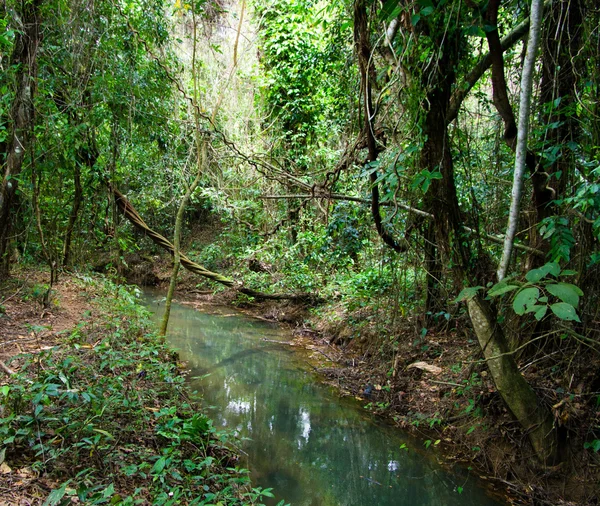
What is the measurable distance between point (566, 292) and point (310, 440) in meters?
3.04

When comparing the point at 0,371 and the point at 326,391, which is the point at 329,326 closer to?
the point at 326,391

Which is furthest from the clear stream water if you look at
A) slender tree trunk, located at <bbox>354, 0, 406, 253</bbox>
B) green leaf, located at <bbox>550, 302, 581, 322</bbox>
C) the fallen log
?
slender tree trunk, located at <bbox>354, 0, 406, 253</bbox>

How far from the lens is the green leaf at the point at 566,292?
181 centimetres

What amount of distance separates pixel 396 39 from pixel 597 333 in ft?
8.33

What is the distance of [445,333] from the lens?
543cm

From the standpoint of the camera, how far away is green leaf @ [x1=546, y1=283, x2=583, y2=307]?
181cm

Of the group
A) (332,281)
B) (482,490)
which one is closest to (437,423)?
(482,490)

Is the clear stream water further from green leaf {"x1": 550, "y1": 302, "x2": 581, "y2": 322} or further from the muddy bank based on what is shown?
green leaf {"x1": 550, "y1": 302, "x2": 581, "y2": 322}

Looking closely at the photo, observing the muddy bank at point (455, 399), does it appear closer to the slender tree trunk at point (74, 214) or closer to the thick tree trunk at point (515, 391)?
the thick tree trunk at point (515, 391)

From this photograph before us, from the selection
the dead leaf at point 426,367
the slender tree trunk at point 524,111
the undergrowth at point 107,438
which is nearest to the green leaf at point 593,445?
the slender tree trunk at point 524,111

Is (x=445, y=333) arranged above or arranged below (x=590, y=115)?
below

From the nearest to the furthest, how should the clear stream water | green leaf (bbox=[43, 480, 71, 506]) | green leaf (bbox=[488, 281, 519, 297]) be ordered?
green leaf (bbox=[43, 480, 71, 506]) < green leaf (bbox=[488, 281, 519, 297]) < the clear stream water

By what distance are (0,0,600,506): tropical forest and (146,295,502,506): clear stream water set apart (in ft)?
0.09

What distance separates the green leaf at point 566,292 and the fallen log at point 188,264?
480 centimetres
